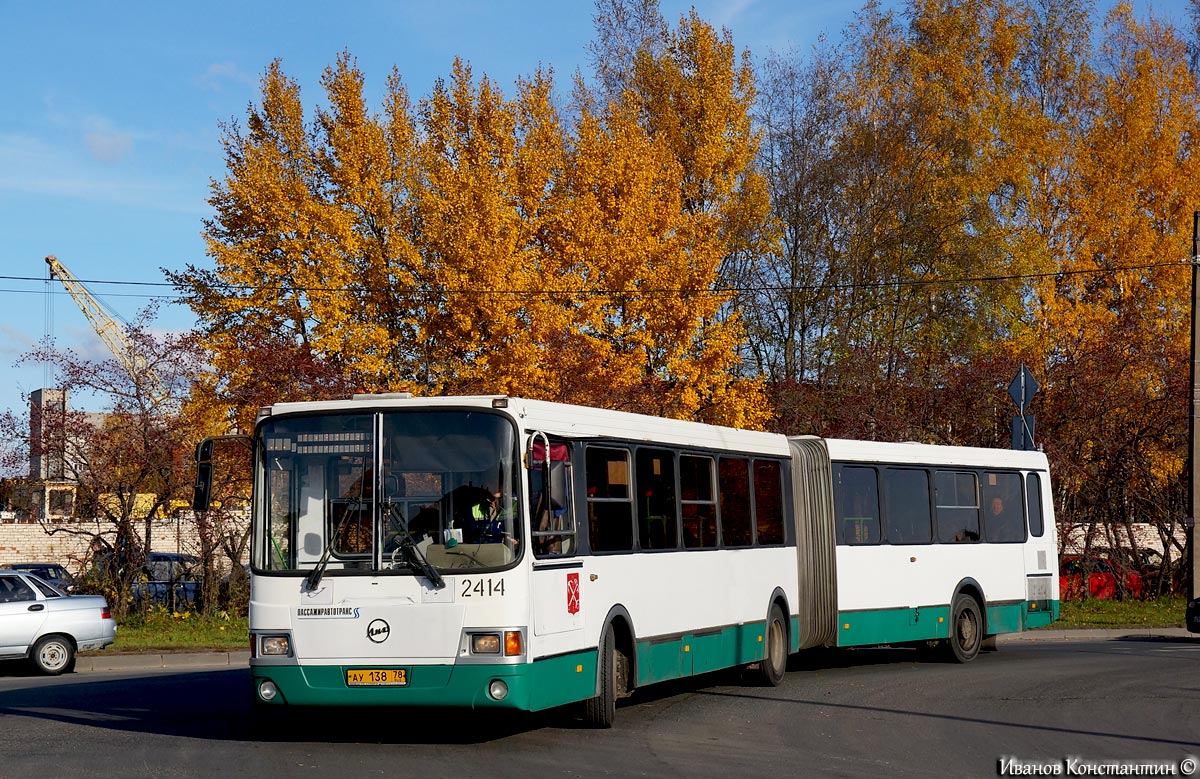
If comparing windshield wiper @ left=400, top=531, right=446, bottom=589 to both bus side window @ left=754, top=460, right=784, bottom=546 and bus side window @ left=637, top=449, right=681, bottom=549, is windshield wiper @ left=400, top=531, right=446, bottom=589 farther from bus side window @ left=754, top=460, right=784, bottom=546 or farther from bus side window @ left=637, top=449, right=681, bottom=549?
bus side window @ left=754, top=460, right=784, bottom=546

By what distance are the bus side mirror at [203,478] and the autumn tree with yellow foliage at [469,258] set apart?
19191 millimetres

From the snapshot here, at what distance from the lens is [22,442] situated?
2653cm

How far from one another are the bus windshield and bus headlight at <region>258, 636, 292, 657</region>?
21.9 inches

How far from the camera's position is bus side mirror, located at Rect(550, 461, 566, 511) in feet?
39.5

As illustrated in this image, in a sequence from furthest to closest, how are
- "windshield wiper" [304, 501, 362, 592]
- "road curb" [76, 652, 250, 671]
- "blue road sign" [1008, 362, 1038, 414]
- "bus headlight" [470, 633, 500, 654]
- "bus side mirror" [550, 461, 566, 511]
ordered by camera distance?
"blue road sign" [1008, 362, 1038, 414] → "road curb" [76, 652, 250, 671] → "bus side mirror" [550, 461, 566, 511] → "windshield wiper" [304, 501, 362, 592] → "bus headlight" [470, 633, 500, 654]

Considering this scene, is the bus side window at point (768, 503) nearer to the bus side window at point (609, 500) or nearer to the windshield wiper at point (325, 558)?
the bus side window at point (609, 500)

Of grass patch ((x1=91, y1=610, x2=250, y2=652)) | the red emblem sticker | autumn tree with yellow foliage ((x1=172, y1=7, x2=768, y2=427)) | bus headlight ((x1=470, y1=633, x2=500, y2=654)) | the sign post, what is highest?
autumn tree with yellow foliage ((x1=172, y1=7, x2=768, y2=427))

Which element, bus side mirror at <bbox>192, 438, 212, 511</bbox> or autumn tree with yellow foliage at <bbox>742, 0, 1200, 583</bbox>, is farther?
autumn tree with yellow foliage at <bbox>742, 0, 1200, 583</bbox>

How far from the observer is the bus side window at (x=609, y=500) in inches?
513

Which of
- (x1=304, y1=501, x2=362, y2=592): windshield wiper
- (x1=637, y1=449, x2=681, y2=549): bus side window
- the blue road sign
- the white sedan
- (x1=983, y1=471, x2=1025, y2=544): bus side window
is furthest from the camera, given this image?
the blue road sign

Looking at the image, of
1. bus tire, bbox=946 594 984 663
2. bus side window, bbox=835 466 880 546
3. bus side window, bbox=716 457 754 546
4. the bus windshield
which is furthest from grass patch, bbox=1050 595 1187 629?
the bus windshield

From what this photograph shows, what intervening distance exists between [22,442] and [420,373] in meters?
10.7

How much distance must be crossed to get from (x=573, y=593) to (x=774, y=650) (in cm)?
545

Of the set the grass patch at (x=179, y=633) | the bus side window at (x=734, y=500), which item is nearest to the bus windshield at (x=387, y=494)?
the bus side window at (x=734, y=500)
